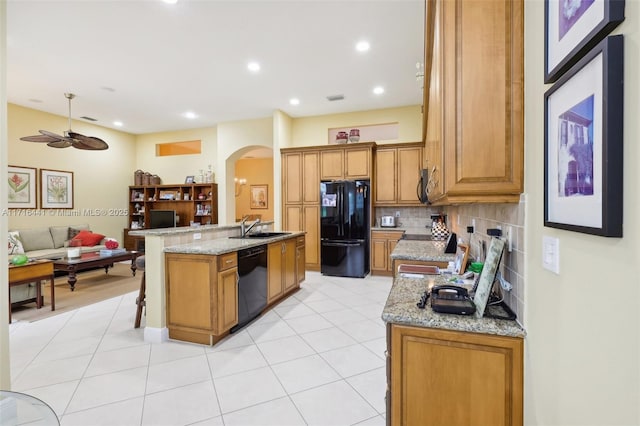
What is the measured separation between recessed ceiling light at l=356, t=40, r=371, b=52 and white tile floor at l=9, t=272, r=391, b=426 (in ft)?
10.8

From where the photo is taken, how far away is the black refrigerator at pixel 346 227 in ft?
17.7

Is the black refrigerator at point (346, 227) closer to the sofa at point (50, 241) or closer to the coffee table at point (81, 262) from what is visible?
the coffee table at point (81, 262)

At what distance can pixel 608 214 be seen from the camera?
0.68 metres

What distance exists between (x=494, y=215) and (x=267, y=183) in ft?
29.7

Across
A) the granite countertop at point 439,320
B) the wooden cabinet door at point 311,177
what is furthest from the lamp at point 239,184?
the granite countertop at point 439,320

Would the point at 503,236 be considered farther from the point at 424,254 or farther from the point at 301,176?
the point at 301,176

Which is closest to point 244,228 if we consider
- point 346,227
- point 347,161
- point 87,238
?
point 346,227

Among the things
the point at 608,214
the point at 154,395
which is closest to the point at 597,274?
the point at 608,214

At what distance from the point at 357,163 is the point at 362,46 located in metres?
2.20

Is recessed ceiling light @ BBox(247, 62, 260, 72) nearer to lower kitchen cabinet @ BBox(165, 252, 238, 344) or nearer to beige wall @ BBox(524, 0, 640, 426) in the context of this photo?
lower kitchen cabinet @ BBox(165, 252, 238, 344)

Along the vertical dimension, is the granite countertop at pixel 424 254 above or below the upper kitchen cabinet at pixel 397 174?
below

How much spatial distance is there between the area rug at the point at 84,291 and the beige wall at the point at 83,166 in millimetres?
1514

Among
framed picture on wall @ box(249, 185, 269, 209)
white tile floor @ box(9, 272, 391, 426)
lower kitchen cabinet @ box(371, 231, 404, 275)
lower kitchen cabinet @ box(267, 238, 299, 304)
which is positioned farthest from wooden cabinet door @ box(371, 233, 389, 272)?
framed picture on wall @ box(249, 185, 269, 209)

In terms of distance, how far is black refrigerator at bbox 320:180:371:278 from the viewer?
5.39 meters
